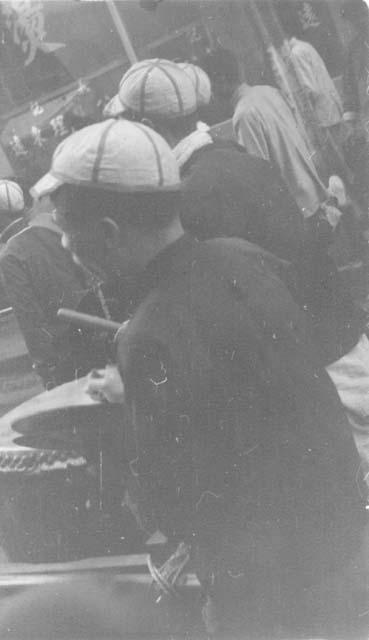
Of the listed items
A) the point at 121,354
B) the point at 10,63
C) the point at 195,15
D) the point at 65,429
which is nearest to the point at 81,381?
the point at 65,429

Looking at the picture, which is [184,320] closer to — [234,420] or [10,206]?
[234,420]

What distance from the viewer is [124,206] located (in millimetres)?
1695

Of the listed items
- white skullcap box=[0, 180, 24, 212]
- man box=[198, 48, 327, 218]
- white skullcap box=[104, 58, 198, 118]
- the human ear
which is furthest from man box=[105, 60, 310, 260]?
the human ear

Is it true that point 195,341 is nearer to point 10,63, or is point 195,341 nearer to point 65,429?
point 65,429

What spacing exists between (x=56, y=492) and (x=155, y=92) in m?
1.29

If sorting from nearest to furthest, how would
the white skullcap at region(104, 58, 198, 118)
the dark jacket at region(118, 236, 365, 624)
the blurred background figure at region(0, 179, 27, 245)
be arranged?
1. the dark jacket at region(118, 236, 365, 624)
2. the white skullcap at region(104, 58, 198, 118)
3. the blurred background figure at region(0, 179, 27, 245)

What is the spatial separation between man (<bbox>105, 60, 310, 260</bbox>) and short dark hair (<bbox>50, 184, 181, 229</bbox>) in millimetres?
636

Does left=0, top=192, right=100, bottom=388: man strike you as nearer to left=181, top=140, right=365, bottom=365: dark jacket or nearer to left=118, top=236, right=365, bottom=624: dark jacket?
left=181, top=140, right=365, bottom=365: dark jacket

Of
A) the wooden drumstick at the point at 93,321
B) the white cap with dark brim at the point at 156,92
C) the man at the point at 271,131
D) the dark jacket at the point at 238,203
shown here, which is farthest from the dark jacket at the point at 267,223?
the wooden drumstick at the point at 93,321

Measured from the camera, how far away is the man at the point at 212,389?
164cm

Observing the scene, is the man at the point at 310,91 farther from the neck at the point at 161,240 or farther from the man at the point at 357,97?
the neck at the point at 161,240

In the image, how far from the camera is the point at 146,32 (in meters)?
2.61

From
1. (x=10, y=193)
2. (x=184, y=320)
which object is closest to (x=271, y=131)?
(x=10, y=193)

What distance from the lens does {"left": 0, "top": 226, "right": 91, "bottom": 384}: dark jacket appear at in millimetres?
2857
